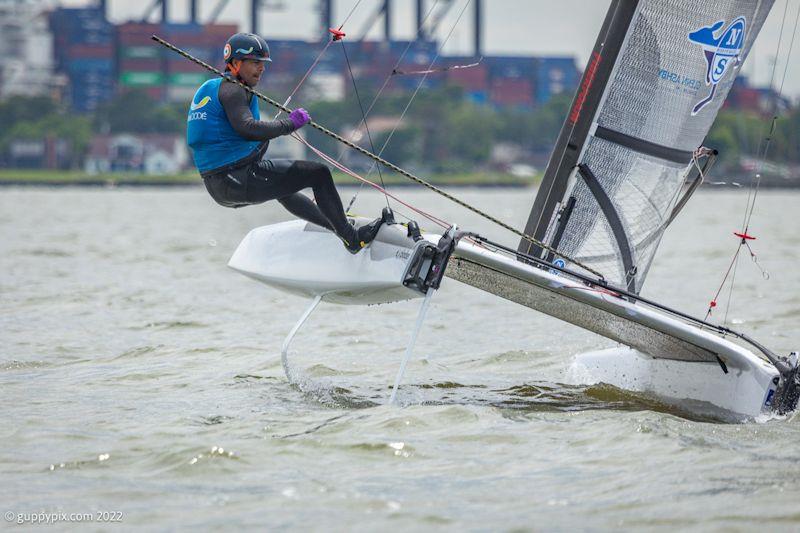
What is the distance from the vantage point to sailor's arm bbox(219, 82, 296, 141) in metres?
4.57

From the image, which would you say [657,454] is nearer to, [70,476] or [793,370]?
[793,370]

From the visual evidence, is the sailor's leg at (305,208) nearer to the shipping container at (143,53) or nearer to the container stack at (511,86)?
the shipping container at (143,53)

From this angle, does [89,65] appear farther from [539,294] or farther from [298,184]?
[539,294]

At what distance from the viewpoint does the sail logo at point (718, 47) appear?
17.2ft

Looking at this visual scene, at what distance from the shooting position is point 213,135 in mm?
4723

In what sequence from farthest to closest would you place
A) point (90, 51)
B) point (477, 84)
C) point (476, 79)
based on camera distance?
point (477, 84) → point (476, 79) → point (90, 51)

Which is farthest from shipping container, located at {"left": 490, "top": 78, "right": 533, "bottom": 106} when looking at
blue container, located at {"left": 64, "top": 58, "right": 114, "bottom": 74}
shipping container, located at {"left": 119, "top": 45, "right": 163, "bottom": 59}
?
blue container, located at {"left": 64, "top": 58, "right": 114, "bottom": 74}

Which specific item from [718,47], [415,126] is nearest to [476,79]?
[415,126]

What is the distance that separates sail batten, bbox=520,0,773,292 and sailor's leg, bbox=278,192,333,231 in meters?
0.94

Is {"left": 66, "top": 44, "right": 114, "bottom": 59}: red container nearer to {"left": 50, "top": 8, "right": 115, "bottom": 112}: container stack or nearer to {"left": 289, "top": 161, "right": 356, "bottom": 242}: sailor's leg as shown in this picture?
{"left": 50, "top": 8, "right": 115, "bottom": 112}: container stack

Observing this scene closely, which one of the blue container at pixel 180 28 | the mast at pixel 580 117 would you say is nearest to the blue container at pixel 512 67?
the blue container at pixel 180 28

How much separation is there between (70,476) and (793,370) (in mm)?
2754

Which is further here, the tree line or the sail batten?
the tree line

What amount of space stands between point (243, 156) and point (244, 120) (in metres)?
0.19
